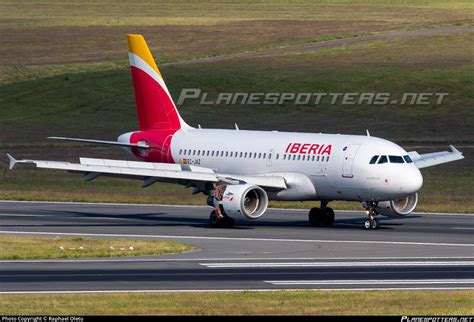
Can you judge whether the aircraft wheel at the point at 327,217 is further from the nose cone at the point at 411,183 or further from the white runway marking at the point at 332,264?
the white runway marking at the point at 332,264

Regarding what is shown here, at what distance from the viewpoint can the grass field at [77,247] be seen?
39.4m

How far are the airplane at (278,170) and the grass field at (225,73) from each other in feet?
30.3

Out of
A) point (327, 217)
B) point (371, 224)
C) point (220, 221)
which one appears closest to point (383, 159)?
point (371, 224)

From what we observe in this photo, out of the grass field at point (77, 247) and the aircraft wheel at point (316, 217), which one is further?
the aircraft wheel at point (316, 217)

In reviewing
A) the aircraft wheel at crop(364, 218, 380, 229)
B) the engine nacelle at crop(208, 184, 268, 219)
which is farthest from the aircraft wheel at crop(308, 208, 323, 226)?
the engine nacelle at crop(208, 184, 268, 219)

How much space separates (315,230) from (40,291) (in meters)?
20.9

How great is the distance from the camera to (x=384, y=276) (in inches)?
1356

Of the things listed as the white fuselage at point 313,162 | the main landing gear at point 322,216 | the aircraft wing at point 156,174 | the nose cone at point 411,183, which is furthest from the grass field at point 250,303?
the main landing gear at point 322,216

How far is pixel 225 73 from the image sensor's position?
11575 cm

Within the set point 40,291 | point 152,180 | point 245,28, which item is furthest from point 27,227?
point 245,28

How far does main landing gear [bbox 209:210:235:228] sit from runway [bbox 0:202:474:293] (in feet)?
1.18

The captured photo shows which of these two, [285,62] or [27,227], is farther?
[285,62]

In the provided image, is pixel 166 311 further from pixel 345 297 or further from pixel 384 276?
pixel 384 276

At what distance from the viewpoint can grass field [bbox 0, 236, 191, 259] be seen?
129 ft
